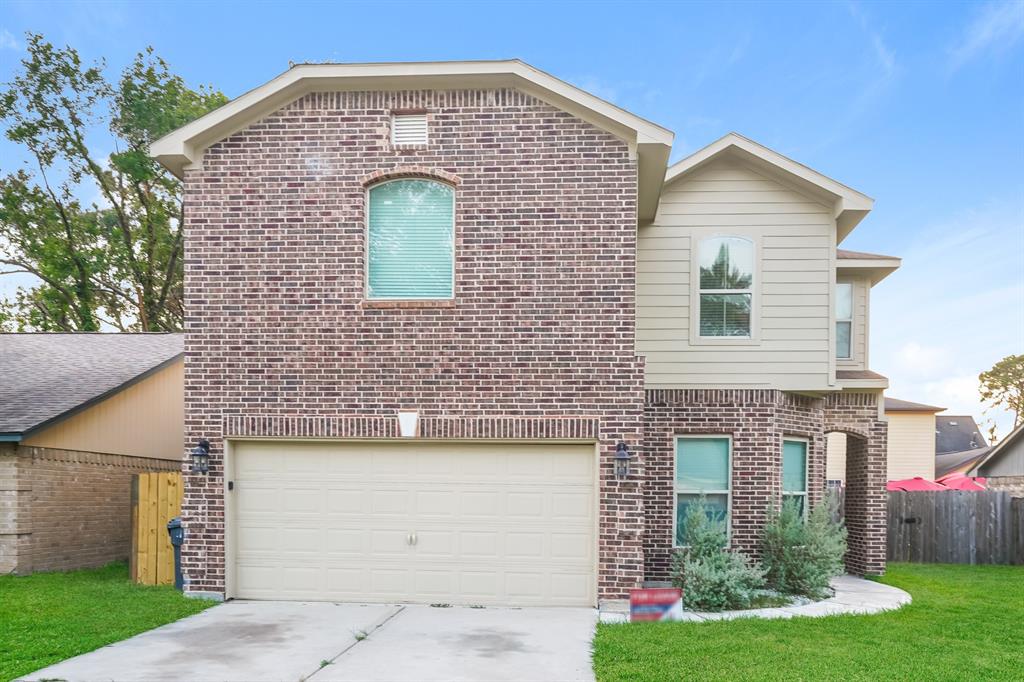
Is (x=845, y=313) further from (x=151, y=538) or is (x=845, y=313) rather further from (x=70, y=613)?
(x=70, y=613)

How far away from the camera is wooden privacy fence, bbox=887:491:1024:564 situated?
18.1m

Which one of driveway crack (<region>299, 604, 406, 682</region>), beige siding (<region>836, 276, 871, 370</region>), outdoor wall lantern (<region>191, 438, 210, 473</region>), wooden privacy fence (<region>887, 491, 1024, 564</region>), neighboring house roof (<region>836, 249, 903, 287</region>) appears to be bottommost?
wooden privacy fence (<region>887, 491, 1024, 564</region>)

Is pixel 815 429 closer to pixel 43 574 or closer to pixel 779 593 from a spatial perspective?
pixel 779 593

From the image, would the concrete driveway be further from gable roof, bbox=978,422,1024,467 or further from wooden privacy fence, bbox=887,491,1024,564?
gable roof, bbox=978,422,1024,467

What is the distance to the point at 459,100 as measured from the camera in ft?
35.7

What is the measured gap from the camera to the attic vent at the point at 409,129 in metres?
10.9

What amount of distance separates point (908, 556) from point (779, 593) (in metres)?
8.23

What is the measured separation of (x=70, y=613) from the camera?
9812mm

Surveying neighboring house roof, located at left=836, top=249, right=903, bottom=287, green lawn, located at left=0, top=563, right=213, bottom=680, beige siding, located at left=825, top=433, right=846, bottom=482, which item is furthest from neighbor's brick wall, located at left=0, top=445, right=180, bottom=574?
beige siding, located at left=825, top=433, right=846, bottom=482

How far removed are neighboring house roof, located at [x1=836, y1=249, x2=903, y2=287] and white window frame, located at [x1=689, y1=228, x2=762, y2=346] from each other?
6.14 ft

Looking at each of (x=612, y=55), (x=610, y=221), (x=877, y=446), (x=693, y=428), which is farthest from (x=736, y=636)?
(x=612, y=55)

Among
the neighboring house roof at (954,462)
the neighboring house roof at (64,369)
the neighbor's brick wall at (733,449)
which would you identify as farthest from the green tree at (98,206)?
the neighboring house roof at (954,462)

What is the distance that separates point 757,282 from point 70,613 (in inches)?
411

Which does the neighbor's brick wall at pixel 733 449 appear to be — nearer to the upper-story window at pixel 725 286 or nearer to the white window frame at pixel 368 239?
the upper-story window at pixel 725 286
